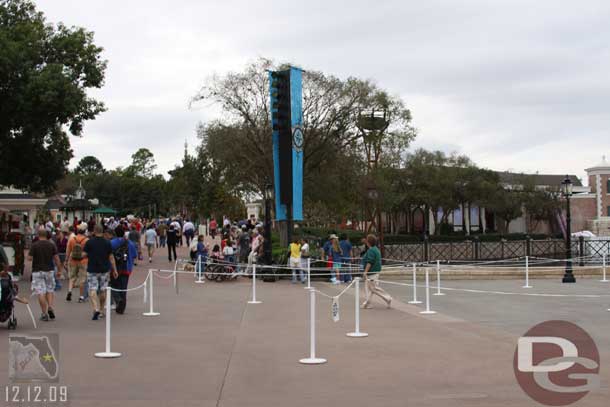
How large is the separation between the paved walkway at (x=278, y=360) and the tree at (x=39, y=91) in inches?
341

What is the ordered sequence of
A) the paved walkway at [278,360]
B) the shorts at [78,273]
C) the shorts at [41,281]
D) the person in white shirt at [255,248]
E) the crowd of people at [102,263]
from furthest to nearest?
the person in white shirt at [255,248] → the shorts at [78,273] → the crowd of people at [102,263] → the shorts at [41,281] → the paved walkway at [278,360]

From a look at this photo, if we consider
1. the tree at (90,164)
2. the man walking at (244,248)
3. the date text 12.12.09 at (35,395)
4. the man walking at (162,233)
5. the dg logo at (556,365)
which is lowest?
the dg logo at (556,365)

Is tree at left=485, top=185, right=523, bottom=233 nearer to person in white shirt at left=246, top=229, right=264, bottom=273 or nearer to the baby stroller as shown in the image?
person in white shirt at left=246, top=229, right=264, bottom=273

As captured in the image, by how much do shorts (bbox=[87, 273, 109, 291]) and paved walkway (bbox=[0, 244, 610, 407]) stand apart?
697mm

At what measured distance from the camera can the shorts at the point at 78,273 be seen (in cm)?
1595

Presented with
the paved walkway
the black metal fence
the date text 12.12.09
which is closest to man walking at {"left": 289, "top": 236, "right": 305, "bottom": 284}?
the paved walkway

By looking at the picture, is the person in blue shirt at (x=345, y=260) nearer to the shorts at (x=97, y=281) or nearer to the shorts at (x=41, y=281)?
A: the shorts at (x=97, y=281)

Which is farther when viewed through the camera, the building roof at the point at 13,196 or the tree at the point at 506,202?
the tree at the point at 506,202

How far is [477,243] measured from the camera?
34594 mm

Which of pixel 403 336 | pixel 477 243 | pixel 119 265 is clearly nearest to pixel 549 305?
pixel 403 336

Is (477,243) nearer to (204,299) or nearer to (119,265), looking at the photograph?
(204,299)

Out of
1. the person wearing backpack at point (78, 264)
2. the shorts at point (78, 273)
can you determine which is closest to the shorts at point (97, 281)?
the person wearing backpack at point (78, 264)

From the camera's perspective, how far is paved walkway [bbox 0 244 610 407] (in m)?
7.56

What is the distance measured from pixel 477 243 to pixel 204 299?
67.0ft
